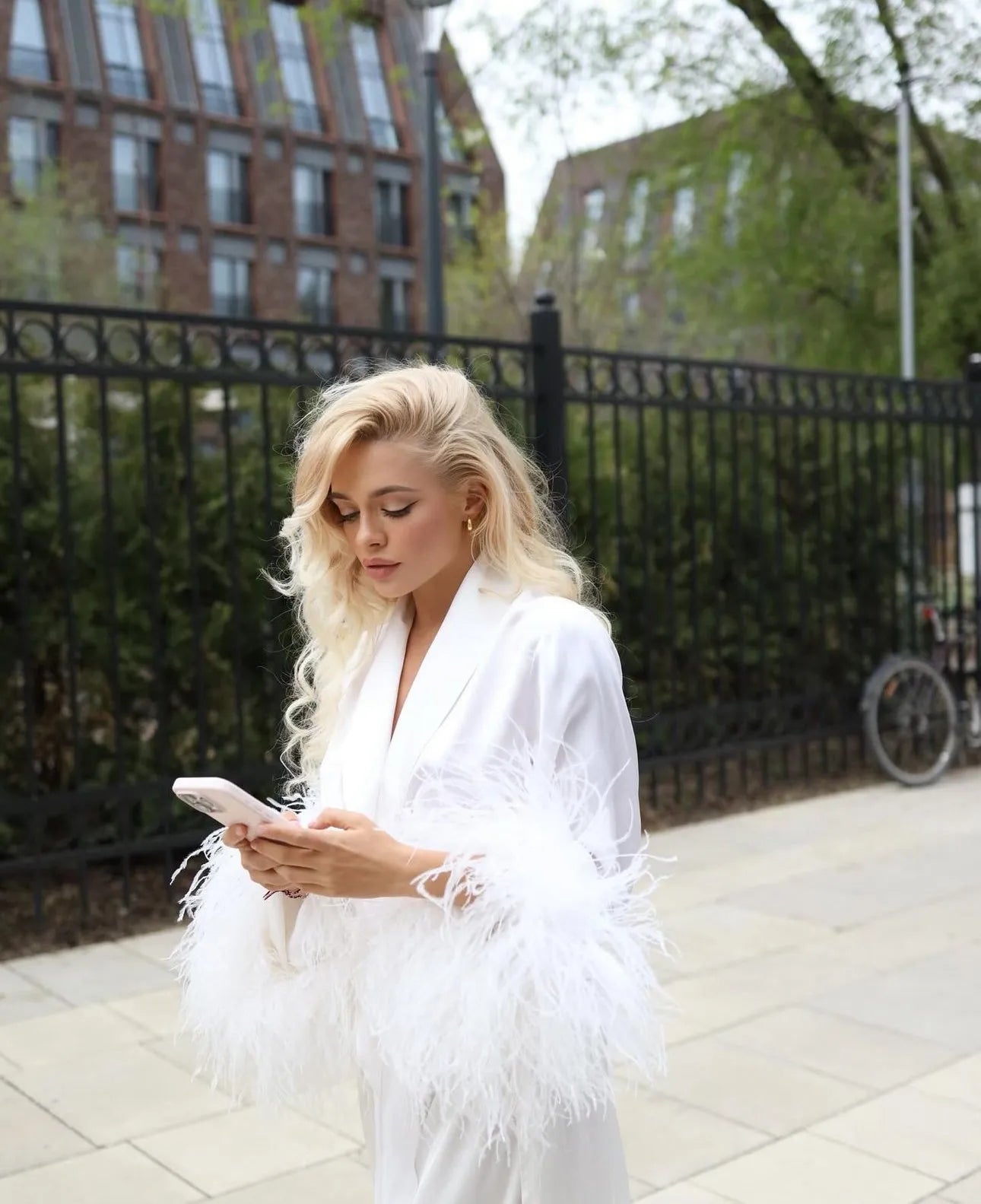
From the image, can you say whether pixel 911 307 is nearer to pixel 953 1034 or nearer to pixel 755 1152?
pixel 953 1034

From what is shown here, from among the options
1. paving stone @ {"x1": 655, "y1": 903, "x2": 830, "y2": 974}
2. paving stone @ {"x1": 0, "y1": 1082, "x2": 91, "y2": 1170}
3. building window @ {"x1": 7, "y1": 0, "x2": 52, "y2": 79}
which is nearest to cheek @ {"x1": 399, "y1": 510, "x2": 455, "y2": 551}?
paving stone @ {"x1": 0, "y1": 1082, "x2": 91, "y2": 1170}

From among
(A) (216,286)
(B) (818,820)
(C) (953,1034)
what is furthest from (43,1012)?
(A) (216,286)

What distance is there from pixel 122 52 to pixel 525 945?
129ft

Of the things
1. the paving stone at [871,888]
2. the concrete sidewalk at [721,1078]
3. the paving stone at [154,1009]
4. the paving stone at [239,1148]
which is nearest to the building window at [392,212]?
the paving stone at [871,888]

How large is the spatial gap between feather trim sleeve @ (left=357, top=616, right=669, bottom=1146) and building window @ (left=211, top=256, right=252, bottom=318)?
3847 centimetres

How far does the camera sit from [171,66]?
37.3 metres

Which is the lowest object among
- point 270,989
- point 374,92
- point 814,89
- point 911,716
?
point 911,716

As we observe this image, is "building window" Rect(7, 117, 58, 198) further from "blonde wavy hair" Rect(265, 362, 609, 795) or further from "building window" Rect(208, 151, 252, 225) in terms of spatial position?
"blonde wavy hair" Rect(265, 362, 609, 795)

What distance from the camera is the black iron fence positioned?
5.46m

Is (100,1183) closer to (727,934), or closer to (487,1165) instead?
(487,1165)

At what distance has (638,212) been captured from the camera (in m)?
17.6

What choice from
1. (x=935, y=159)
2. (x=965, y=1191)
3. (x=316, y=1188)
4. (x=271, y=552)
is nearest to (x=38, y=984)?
(x=316, y=1188)

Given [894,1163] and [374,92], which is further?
[374,92]

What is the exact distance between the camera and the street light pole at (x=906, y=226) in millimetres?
13383
